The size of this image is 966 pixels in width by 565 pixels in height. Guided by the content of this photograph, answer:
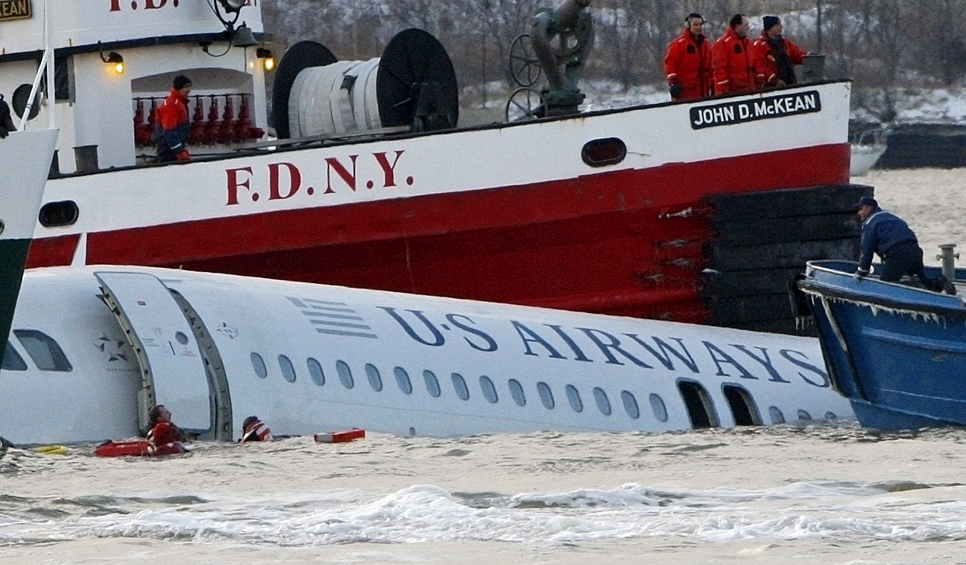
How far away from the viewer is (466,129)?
21.4 m

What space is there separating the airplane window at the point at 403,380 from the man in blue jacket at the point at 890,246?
389 centimetres

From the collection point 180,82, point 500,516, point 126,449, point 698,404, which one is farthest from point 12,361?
point 180,82

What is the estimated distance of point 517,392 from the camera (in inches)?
667

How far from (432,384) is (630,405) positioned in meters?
2.29

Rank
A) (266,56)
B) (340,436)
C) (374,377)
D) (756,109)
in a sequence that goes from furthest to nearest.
→ (266,56) → (756,109) → (374,377) → (340,436)

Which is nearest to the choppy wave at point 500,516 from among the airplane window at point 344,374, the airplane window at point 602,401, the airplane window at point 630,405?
the airplane window at point 344,374

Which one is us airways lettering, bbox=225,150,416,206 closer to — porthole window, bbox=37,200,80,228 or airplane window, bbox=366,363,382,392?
porthole window, bbox=37,200,80,228

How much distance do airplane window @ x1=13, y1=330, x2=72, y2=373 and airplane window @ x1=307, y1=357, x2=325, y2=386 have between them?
2014 mm

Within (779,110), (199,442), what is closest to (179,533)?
(199,442)

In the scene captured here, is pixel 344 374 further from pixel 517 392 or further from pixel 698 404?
pixel 698 404

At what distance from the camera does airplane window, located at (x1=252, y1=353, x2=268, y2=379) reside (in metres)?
15.2

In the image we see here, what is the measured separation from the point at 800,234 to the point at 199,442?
915cm

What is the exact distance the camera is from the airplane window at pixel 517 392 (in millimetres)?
16859

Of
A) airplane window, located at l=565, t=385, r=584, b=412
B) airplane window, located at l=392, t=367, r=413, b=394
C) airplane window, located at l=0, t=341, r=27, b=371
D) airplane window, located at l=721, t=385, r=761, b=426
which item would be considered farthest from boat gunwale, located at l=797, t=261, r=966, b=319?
airplane window, located at l=0, t=341, r=27, b=371
